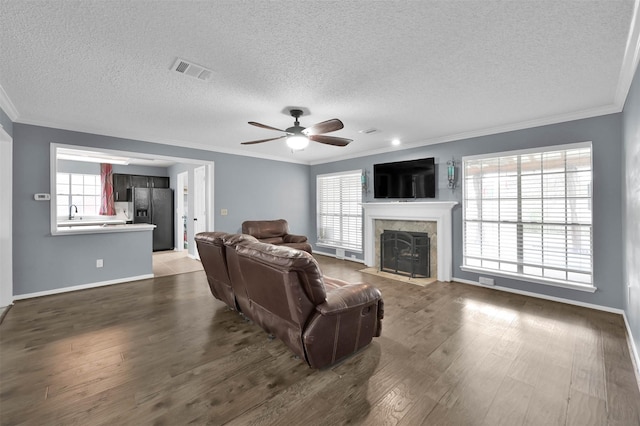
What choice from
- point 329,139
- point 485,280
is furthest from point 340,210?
point 485,280

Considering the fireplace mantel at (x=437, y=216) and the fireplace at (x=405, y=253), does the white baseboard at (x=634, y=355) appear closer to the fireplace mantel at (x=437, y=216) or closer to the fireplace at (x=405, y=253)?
the fireplace mantel at (x=437, y=216)

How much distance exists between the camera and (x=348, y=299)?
88.8 inches

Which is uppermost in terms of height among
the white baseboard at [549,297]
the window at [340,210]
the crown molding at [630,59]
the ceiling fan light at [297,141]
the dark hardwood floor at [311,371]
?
the crown molding at [630,59]

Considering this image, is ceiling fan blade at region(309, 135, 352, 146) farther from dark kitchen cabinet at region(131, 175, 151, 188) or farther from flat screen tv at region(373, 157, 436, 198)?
dark kitchen cabinet at region(131, 175, 151, 188)

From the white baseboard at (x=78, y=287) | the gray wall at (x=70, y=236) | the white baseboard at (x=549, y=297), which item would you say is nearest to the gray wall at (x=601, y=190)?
the white baseboard at (x=549, y=297)

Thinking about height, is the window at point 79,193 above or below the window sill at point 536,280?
above

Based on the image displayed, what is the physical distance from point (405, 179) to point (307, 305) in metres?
4.09

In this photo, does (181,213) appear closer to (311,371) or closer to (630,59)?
(311,371)

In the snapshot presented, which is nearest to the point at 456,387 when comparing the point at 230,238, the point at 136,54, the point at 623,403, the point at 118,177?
the point at 623,403

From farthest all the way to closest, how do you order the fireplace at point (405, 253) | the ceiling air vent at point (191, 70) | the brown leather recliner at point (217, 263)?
the fireplace at point (405, 253) < the brown leather recliner at point (217, 263) < the ceiling air vent at point (191, 70)

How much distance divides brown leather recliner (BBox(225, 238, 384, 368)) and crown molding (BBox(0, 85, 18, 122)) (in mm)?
3226

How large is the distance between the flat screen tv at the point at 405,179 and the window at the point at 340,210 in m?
0.67

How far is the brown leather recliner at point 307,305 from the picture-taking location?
6.88 feet

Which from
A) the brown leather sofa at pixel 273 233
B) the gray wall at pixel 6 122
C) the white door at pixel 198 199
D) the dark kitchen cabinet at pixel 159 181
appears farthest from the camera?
the dark kitchen cabinet at pixel 159 181
